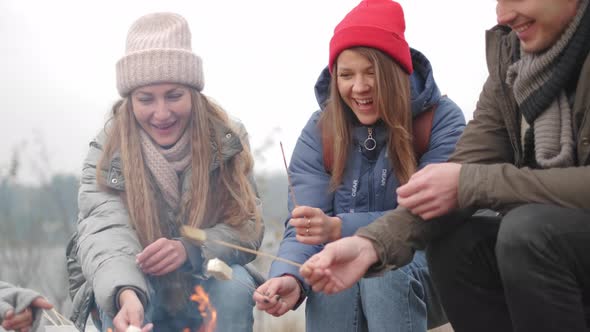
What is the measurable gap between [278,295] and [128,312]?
0.67 metres

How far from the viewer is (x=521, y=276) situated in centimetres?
224

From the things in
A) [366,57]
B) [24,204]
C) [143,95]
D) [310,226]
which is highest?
[366,57]

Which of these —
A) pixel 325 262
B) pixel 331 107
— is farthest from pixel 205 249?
pixel 325 262

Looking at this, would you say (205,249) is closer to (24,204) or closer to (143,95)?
(143,95)

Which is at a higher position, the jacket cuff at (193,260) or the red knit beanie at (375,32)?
the red knit beanie at (375,32)

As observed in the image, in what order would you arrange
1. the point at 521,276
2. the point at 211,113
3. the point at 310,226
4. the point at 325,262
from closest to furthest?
1. the point at 521,276
2. the point at 325,262
3. the point at 310,226
4. the point at 211,113

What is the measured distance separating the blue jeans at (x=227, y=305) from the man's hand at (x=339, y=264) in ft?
3.22

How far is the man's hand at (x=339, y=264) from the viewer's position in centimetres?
239

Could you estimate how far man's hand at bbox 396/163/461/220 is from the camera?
243cm

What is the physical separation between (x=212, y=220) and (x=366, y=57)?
3.16 feet

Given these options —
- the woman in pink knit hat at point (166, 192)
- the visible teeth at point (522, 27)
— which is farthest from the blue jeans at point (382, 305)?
the visible teeth at point (522, 27)

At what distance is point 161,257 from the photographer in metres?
3.51

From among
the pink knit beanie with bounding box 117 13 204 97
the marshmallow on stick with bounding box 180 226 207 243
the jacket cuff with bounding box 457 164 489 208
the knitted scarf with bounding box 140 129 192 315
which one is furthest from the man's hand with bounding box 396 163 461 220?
the pink knit beanie with bounding box 117 13 204 97

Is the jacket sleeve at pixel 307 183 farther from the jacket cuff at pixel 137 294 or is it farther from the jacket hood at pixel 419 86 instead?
the jacket cuff at pixel 137 294
